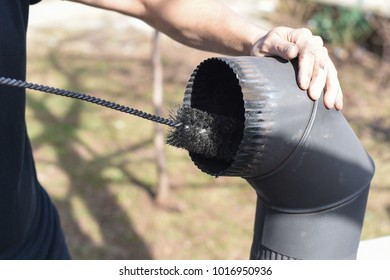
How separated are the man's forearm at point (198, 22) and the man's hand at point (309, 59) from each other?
4.0 inches

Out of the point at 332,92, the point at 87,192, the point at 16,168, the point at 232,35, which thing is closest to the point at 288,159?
the point at 332,92

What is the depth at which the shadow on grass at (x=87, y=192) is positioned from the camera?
3.83 m

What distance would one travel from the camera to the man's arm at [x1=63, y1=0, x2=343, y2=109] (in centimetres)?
133

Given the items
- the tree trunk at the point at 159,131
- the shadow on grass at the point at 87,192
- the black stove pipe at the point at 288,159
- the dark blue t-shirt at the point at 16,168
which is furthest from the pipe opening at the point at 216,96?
the shadow on grass at the point at 87,192

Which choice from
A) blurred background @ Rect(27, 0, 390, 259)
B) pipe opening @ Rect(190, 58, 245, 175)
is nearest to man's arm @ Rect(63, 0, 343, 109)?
pipe opening @ Rect(190, 58, 245, 175)

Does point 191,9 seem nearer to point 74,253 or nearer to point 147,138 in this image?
point 74,253

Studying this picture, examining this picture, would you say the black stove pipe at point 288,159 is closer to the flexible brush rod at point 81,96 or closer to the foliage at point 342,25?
the flexible brush rod at point 81,96

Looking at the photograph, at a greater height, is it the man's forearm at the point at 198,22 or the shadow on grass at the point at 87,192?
the man's forearm at the point at 198,22

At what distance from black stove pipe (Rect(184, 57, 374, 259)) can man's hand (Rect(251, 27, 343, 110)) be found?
2 cm

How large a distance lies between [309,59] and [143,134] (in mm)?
3929

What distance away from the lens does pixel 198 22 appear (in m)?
1.67

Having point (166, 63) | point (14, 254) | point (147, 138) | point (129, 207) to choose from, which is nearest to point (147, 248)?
point (129, 207)

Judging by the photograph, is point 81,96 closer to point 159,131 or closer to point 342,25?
point 159,131

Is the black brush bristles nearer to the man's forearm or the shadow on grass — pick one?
the man's forearm
